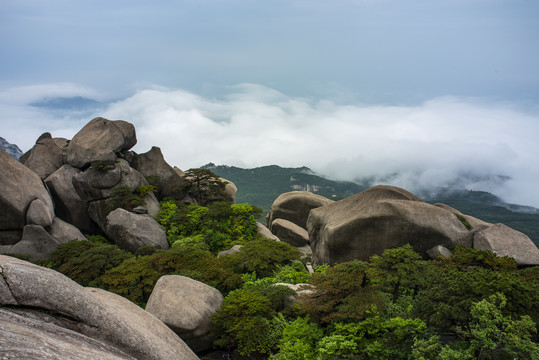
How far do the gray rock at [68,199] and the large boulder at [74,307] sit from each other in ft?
78.4

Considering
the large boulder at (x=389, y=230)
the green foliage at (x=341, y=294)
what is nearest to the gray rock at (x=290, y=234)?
the large boulder at (x=389, y=230)

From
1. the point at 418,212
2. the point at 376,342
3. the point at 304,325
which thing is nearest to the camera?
the point at 376,342

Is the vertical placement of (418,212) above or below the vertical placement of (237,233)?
above

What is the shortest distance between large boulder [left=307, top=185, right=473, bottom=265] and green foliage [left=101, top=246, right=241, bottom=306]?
5554 millimetres

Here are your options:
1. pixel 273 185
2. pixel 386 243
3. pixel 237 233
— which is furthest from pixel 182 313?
pixel 273 185

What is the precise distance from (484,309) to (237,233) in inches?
810

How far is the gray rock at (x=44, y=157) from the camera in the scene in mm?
28500

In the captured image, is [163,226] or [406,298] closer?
[406,298]

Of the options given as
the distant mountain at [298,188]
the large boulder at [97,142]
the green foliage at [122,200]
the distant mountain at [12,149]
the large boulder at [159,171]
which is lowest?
the distant mountain at [298,188]

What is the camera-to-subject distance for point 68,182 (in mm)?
28016

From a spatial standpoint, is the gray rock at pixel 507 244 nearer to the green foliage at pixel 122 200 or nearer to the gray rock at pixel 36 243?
the green foliage at pixel 122 200

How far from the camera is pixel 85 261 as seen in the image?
16.5 m

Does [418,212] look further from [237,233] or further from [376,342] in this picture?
[237,233]

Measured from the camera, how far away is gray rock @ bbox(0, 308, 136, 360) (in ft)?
13.2
